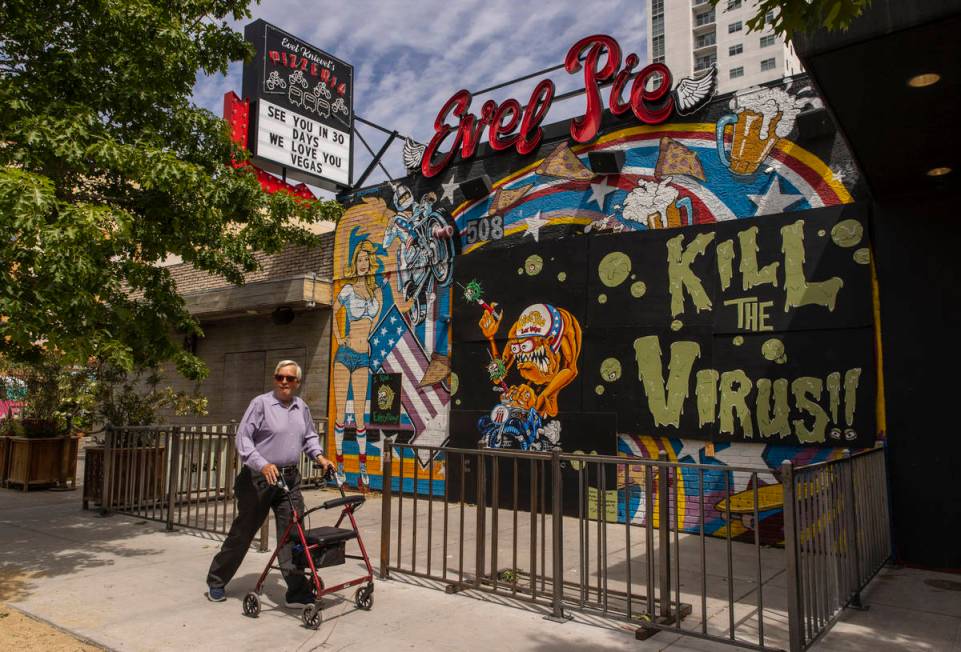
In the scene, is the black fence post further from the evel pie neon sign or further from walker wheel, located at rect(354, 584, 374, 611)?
the evel pie neon sign

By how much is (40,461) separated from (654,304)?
11274 mm

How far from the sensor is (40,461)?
13055 mm

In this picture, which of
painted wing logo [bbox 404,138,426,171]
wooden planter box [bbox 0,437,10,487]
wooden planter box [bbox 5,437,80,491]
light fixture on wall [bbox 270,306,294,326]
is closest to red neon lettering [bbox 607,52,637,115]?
painted wing logo [bbox 404,138,426,171]

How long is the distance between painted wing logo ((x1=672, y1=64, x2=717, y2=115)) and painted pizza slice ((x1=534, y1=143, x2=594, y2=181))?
5.26 feet

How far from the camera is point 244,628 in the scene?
5.45 metres

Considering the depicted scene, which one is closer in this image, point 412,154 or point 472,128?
point 472,128

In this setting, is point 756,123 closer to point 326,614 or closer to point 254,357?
point 326,614

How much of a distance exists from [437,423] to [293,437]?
6.17m

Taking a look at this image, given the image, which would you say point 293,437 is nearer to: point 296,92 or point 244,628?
point 244,628

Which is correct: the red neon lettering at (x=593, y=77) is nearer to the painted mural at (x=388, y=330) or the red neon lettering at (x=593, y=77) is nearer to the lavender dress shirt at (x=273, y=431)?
the painted mural at (x=388, y=330)

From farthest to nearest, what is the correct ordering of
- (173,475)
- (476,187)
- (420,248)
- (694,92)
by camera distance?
(420,248)
(476,187)
(694,92)
(173,475)

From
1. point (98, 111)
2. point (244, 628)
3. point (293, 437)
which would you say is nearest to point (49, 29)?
point (98, 111)

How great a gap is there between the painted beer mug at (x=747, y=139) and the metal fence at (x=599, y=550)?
407cm

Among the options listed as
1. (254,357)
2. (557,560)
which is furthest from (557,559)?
(254,357)
